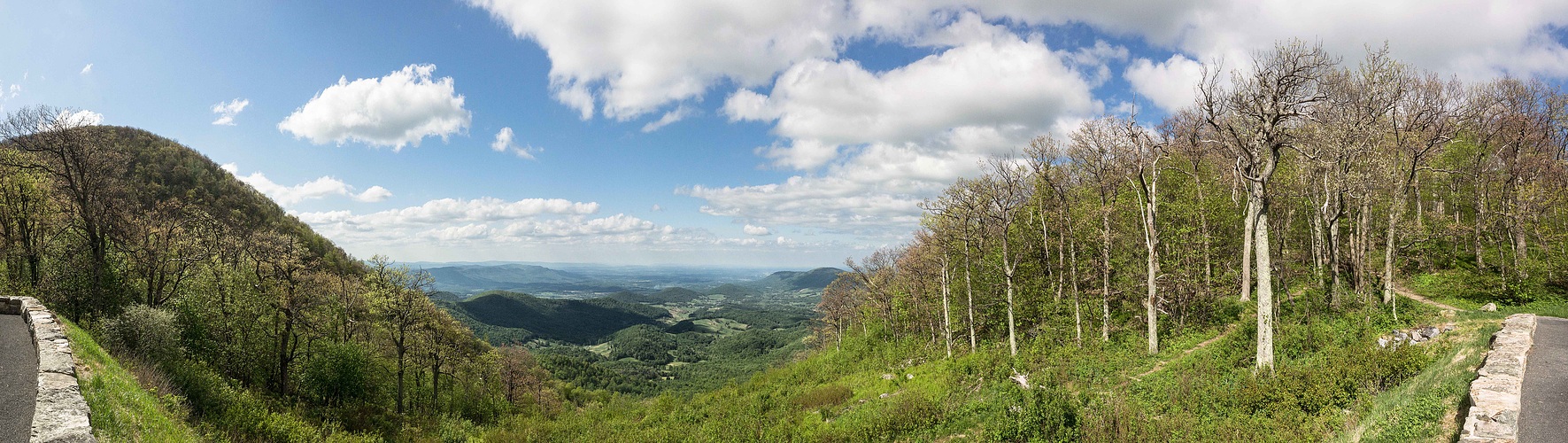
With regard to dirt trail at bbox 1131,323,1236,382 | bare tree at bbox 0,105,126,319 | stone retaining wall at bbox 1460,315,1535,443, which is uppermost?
bare tree at bbox 0,105,126,319

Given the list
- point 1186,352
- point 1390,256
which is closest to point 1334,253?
point 1390,256

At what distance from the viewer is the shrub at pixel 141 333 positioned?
1912 centimetres

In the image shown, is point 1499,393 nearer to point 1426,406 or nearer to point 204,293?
point 1426,406

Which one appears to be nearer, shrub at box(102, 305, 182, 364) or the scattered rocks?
the scattered rocks

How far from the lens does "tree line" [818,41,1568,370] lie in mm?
19484

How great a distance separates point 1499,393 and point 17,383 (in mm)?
28336

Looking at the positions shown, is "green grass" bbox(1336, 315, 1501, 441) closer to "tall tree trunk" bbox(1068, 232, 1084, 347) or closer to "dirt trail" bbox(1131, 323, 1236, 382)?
"dirt trail" bbox(1131, 323, 1236, 382)

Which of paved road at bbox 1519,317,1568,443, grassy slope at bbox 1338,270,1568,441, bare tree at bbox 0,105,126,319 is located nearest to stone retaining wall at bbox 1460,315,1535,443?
paved road at bbox 1519,317,1568,443

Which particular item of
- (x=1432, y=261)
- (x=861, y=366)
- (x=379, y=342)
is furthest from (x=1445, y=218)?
(x=379, y=342)

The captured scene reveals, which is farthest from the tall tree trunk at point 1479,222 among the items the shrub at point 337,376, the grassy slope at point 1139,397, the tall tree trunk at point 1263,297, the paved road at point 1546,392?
the shrub at point 337,376

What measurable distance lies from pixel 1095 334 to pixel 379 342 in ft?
186

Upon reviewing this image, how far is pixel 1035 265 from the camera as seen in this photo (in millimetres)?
27391

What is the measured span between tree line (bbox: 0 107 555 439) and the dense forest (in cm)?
17

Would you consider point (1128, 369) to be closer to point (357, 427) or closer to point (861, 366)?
point (861, 366)
